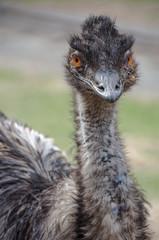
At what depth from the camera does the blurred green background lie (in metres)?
4.98

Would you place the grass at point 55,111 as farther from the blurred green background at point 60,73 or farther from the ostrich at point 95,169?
the ostrich at point 95,169

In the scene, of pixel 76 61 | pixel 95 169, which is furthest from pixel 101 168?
pixel 76 61

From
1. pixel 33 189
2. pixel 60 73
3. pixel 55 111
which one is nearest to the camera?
pixel 33 189

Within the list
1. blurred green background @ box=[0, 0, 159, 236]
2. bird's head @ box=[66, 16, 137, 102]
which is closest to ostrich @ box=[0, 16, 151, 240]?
bird's head @ box=[66, 16, 137, 102]

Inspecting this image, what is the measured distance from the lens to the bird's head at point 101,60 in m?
1.96

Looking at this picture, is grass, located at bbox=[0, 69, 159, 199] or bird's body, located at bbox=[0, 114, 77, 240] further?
grass, located at bbox=[0, 69, 159, 199]

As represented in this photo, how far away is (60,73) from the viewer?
6.92m

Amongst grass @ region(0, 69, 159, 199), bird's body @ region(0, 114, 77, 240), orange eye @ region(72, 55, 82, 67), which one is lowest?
bird's body @ region(0, 114, 77, 240)

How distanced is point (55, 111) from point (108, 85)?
3900 mm

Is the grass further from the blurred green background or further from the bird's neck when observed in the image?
the bird's neck

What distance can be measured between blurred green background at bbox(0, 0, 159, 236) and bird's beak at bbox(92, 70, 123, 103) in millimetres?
1300

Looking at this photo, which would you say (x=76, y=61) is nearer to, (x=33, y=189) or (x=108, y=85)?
(x=108, y=85)

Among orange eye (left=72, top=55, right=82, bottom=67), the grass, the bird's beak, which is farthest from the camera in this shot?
the grass

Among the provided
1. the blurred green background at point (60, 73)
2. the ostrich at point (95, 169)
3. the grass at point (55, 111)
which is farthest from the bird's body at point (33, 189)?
the grass at point (55, 111)
